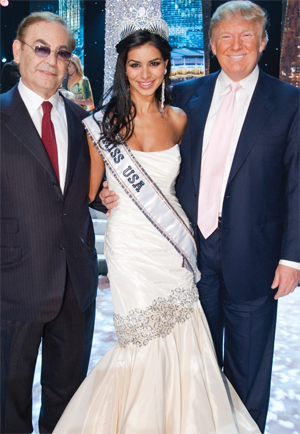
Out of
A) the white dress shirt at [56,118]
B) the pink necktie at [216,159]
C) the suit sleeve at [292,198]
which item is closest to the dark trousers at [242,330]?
the pink necktie at [216,159]

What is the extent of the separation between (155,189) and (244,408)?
90 centimetres

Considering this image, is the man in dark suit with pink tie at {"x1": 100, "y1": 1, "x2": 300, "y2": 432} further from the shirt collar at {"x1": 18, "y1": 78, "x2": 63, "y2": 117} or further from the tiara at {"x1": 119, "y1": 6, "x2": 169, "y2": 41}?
the shirt collar at {"x1": 18, "y1": 78, "x2": 63, "y2": 117}

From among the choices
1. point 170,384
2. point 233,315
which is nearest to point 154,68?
point 233,315

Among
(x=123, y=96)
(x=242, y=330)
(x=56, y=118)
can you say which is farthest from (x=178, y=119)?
(x=242, y=330)

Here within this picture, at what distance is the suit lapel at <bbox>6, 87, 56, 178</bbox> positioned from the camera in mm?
1382

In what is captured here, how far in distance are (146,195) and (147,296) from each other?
1.21ft

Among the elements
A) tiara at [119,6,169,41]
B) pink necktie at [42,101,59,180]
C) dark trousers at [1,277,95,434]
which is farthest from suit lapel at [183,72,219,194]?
dark trousers at [1,277,95,434]

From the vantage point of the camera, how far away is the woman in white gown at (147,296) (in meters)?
1.46

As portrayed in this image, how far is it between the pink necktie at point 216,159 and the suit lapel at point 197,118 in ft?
0.09

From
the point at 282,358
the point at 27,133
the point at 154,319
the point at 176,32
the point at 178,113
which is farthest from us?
the point at 176,32

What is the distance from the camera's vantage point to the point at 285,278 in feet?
5.18

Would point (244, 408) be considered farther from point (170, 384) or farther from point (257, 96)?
point (257, 96)

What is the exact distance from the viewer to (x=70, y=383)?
1636mm

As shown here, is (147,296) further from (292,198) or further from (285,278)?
(292,198)
